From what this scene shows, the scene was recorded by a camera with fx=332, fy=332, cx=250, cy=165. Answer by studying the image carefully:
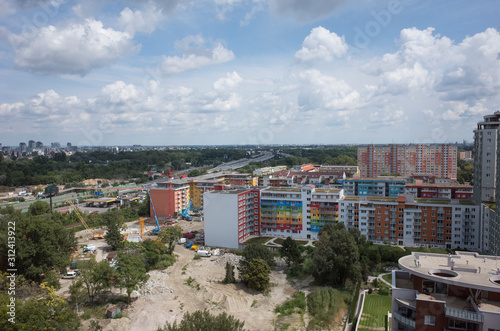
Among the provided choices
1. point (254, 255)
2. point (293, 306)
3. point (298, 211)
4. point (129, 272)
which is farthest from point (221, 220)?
point (293, 306)

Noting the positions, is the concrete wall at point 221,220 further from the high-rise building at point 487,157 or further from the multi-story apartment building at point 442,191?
the high-rise building at point 487,157

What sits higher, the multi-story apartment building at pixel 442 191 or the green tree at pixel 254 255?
the multi-story apartment building at pixel 442 191

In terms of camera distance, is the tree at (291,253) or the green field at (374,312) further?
the tree at (291,253)

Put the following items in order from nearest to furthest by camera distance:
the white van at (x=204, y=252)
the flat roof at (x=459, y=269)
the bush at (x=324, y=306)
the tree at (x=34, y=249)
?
the flat roof at (x=459, y=269) → the bush at (x=324, y=306) → the tree at (x=34, y=249) → the white van at (x=204, y=252)

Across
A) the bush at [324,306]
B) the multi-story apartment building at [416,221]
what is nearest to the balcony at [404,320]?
the bush at [324,306]

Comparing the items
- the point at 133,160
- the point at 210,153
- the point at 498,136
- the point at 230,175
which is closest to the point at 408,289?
the point at 498,136

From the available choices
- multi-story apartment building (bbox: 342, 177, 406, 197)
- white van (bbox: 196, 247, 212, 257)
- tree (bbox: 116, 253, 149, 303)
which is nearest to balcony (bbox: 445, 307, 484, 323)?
tree (bbox: 116, 253, 149, 303)
